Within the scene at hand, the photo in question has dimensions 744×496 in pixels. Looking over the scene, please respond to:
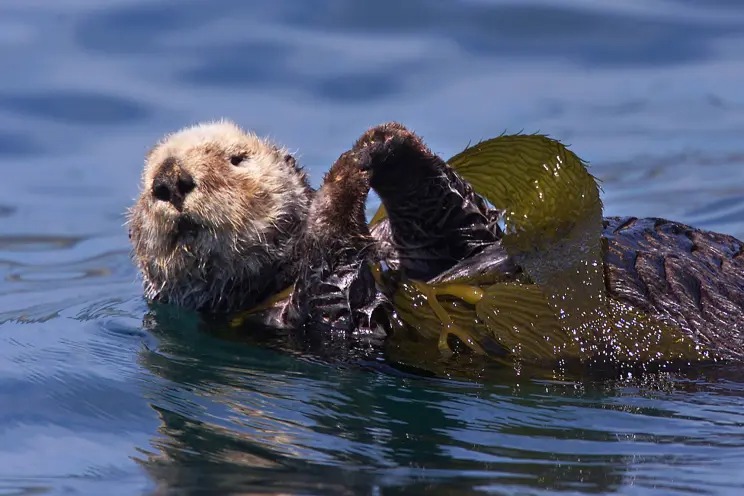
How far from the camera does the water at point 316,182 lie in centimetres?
360

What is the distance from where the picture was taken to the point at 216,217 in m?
4.63

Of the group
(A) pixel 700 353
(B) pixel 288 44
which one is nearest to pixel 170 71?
(B) pixel 288 44

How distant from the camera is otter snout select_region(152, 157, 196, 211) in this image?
4.48 meters

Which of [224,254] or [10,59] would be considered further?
[10,59]

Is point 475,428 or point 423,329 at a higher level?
point 423,329

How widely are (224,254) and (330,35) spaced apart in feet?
16.4

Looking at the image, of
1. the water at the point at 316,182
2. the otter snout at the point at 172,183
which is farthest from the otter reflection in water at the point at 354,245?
the water at the point at 316,182

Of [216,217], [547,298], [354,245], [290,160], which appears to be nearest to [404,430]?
[547,298]

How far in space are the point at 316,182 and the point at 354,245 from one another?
3559mm

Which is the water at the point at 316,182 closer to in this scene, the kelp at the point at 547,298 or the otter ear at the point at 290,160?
the kelp at the point at 547,298

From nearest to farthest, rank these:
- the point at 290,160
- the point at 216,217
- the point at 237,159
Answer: the point at 216,217
the point at 237,159
the point at 290,160

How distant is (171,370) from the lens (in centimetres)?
468

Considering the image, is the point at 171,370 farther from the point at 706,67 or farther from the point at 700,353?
the point at 706,67

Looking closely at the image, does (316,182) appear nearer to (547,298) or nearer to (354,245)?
(354,245)
